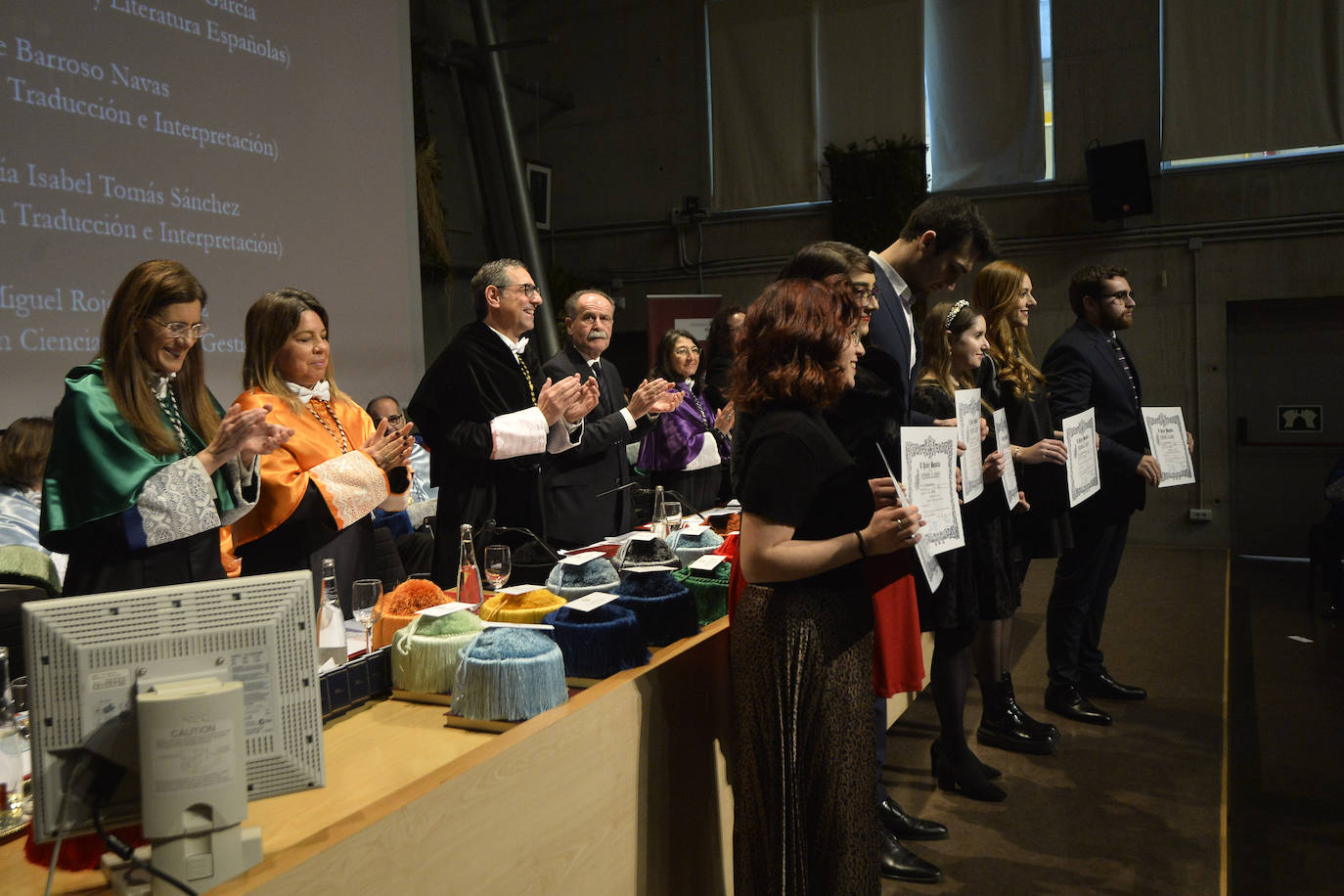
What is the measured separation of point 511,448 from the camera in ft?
9.69

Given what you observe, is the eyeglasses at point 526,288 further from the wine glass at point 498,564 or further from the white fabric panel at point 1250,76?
the white fabric panel at point 1250,76

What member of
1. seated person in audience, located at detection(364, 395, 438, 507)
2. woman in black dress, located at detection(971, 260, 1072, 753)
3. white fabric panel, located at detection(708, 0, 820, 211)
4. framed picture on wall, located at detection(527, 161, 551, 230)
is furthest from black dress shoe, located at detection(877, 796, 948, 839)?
framed picture on wall, located at detection(527, 161, 551, 230)

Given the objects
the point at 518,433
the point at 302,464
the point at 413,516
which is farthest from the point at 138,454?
the point at 413,516

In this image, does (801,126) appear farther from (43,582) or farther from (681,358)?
(43,582)

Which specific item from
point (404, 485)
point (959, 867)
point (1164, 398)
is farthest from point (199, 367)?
point (1164, 398)

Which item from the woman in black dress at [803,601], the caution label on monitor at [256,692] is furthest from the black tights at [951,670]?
the caution label on monitor at [256,692]

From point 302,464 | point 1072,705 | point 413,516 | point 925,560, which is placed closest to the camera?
point 925,560

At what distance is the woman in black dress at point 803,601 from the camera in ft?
5.52

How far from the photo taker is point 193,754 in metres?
1.05

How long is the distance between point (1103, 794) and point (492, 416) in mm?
2227

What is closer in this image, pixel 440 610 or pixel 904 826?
pixel 440 610

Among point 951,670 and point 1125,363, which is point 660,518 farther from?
point 1125,363

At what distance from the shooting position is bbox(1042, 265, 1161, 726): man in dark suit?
359 centimetres

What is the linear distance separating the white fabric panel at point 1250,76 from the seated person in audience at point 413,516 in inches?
247
